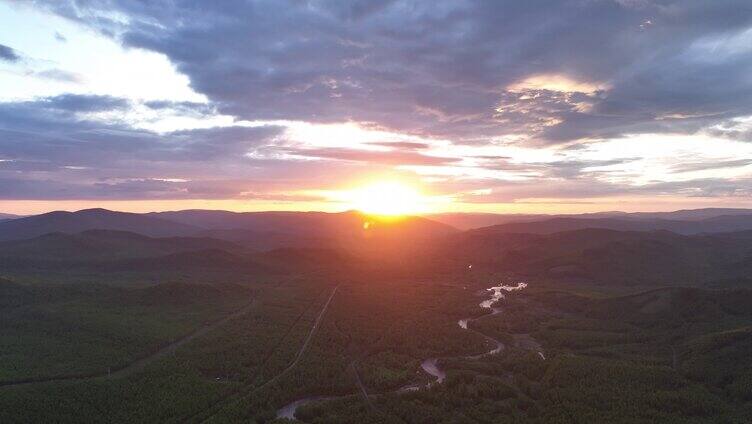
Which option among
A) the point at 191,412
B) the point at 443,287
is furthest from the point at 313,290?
the point at 191,412

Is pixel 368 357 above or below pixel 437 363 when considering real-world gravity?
above

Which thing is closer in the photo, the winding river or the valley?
the valley

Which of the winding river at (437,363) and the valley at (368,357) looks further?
Result: the winding river at (437,363)

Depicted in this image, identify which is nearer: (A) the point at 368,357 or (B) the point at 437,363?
(B) the point at 437,363

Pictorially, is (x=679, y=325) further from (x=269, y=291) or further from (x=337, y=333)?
(x=269, y=291)

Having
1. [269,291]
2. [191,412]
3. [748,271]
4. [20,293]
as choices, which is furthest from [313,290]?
[748,271]

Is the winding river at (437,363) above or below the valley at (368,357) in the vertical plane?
below

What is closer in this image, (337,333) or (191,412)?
(191,412)

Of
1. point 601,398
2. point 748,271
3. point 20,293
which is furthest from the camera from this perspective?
point 748,271

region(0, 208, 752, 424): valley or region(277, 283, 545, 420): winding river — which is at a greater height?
region(0, 208, 752, 424): valley

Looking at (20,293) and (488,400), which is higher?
(20,293)

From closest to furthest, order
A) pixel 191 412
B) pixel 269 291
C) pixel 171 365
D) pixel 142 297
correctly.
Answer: pixel 191 412
pixel 171 365
pixel 142 297
pixel 269 291
